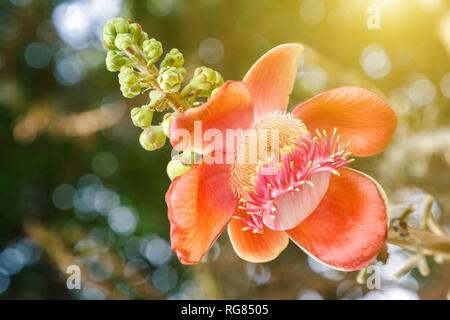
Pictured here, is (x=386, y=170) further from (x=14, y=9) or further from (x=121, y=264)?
(x=14, y=9)

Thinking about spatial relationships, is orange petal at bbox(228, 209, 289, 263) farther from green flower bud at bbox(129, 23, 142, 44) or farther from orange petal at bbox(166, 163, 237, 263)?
green flower bud at bbox(129, 23, 142, 44)

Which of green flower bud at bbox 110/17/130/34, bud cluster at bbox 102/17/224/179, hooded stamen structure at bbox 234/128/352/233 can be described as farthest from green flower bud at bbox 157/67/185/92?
hooded stamen structure at bbox 234/128/352/233

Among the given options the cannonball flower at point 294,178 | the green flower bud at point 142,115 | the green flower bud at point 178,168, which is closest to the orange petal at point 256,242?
the cannonball flower at point 294,178

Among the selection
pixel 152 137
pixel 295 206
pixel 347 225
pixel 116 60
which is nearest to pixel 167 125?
pixel 152 137

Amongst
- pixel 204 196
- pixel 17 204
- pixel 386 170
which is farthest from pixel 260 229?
pixel 17 204

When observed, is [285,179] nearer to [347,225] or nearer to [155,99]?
[347,225]
